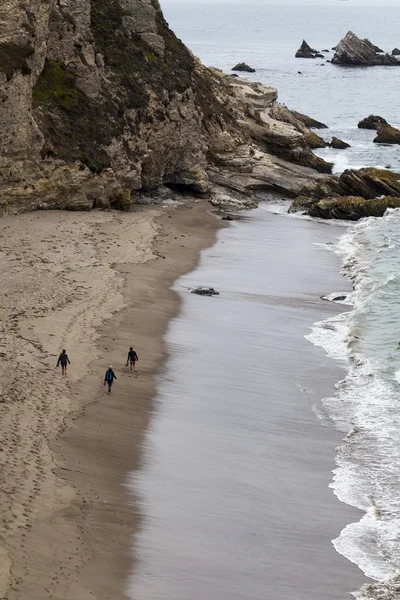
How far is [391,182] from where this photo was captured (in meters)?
61.1

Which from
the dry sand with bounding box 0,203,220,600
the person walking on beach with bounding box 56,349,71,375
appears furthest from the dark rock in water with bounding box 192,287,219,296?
the person walking on beach with bounding box 56,349,71,375

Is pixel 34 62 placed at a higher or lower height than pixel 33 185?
higher

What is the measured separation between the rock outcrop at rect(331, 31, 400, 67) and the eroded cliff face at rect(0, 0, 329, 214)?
97.6 m

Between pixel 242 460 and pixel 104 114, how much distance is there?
110 feet

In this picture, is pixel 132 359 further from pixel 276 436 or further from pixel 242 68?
pixel 242 68

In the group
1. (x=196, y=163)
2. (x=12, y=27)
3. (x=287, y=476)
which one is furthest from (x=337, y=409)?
(x=196, y=163)

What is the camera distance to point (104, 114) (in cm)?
5425

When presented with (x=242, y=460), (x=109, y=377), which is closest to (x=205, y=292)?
(x=109, y=377)

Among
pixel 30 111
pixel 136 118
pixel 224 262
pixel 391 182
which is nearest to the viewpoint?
pixel 224 262

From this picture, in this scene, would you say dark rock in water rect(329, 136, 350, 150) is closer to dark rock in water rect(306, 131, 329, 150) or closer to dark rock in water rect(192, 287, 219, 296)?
dark rock in water rect(306, 131, 329, 150)

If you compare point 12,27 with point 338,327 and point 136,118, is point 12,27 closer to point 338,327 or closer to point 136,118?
point 136,118

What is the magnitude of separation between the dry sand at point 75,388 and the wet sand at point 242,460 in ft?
2.21

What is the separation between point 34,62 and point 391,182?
77.9 ft

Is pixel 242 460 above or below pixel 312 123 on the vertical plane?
below
